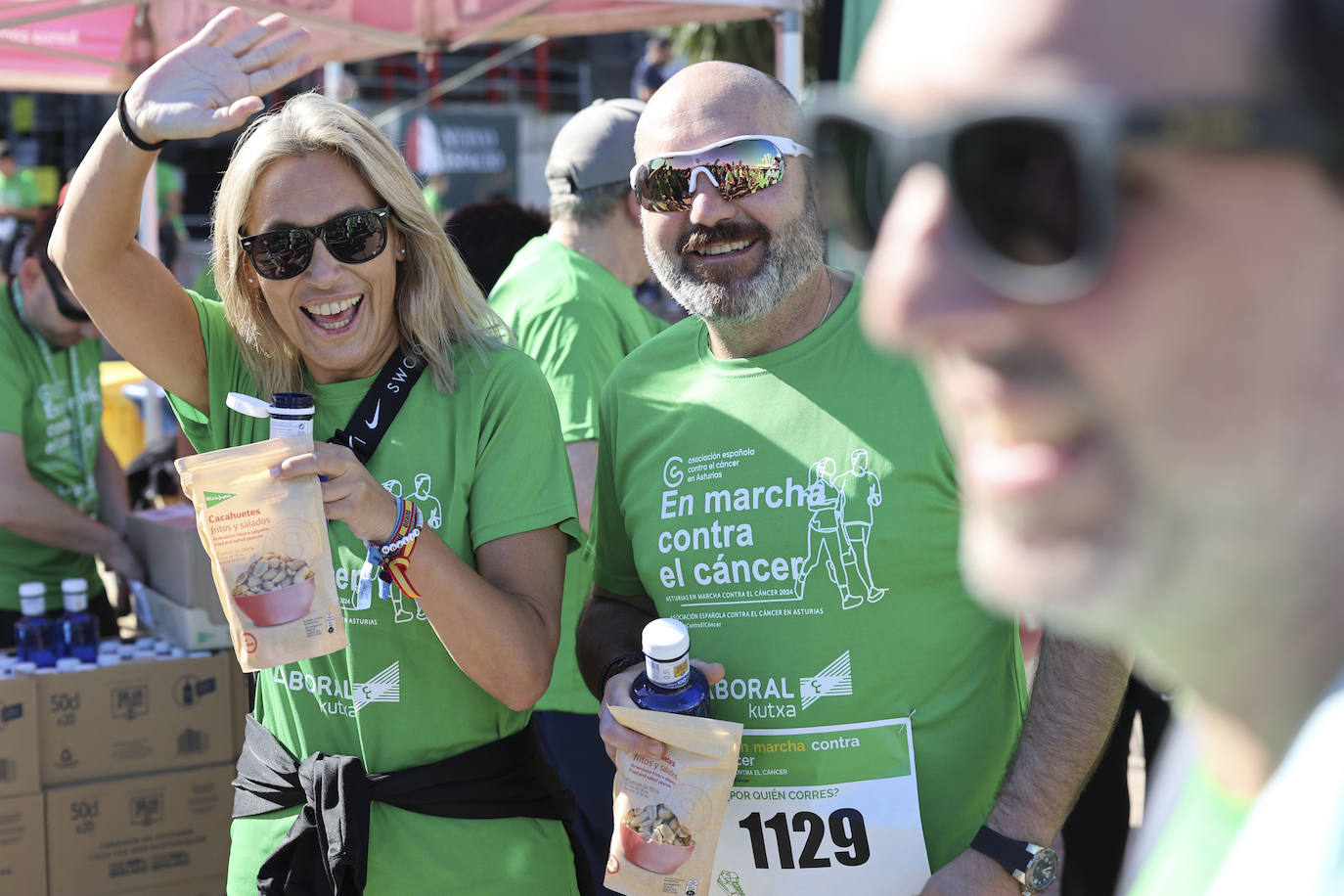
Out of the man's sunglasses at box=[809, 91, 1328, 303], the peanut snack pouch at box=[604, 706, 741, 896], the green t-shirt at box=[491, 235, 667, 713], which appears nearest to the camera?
the man's sunglasses at box=[809, 91, 1328, 303]

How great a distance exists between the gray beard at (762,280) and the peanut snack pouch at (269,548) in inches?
27.5

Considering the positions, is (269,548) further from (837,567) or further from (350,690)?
(837,567)

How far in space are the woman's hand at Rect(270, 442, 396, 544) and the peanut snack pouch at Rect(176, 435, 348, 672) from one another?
0.02 m

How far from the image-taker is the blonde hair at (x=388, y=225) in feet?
7.32

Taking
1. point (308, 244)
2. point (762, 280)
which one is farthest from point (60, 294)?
point (762, 280)

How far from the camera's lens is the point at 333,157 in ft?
7.38

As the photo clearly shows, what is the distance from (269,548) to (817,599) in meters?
0.86

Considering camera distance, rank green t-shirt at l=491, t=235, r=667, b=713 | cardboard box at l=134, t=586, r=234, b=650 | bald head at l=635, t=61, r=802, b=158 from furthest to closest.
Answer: cardboard box at l=134, t=586, r=234, b=650, green t-shirt at l=491, t=235, r=667, b=713, bald head at l=635, t=61, r=802, b=158

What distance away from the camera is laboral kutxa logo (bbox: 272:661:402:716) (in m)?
2.12

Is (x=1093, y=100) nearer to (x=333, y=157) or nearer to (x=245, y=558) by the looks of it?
(x=245, y=558)

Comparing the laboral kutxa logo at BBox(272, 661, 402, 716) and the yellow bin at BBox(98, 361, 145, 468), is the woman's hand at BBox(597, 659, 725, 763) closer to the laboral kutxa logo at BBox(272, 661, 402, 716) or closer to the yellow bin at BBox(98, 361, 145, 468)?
the laboral kutxa logo at BBox(272, 661, 402, 716)

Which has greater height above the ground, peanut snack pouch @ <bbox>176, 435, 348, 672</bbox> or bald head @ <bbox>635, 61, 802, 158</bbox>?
bald head @ <bbox>635, 61, 802, 158</bbox>

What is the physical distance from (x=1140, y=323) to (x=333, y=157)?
1.92 metres

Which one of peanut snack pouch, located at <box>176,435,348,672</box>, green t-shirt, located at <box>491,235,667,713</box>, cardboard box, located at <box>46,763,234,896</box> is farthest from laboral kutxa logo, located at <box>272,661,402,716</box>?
cardboard box, located at <box>46,763,234,896</box>
